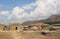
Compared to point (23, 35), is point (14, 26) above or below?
above

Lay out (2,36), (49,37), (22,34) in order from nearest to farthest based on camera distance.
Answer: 1. (2,36)
2. (22,34)
3. (49,37)

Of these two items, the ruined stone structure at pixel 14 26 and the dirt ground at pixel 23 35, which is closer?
the dirt ground at pixel 23 35

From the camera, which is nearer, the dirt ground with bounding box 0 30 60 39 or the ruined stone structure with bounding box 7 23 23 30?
the dirt ground with bounding box 0 30 60 39

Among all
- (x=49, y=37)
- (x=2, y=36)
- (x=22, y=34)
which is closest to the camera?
(x=2, y=36)

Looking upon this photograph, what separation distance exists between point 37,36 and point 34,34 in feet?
1.94

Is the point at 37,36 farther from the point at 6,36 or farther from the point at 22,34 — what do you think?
the point at 6,36

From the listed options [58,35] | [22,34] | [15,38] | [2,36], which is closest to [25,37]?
[22,34]

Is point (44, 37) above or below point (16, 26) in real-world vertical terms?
below

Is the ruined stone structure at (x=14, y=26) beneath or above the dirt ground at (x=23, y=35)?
above

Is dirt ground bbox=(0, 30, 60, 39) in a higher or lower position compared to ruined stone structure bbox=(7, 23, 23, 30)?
lower

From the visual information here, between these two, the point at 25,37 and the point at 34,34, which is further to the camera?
the point at 34,34

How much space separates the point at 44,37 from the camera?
79.9ft

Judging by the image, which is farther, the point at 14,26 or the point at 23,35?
the point at 14,26

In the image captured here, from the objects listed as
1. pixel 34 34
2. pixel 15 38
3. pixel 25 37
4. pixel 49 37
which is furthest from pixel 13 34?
pixel 49 37
